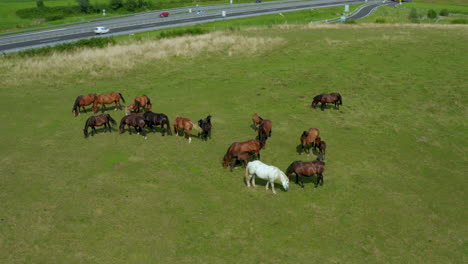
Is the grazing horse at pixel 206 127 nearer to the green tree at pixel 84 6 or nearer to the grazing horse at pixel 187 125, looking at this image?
the grazing horse at pixel 187 125

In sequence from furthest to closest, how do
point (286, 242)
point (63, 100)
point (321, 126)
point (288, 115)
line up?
point (63, 100) < point (288, 115) < point (321, 126) < point (286, 242)

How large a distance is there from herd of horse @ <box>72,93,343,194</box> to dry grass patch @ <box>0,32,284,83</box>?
11.6m

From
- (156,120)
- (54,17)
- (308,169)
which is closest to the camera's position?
(308,169)

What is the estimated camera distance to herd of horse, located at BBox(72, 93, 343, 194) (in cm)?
1772

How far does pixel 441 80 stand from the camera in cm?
3400

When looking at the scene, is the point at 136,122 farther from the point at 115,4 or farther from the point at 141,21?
the point at 115,4

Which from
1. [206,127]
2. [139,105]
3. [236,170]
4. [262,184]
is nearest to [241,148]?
[236,170]

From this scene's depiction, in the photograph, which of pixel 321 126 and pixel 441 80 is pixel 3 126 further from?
pixel 441 80

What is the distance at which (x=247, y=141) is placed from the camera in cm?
2002

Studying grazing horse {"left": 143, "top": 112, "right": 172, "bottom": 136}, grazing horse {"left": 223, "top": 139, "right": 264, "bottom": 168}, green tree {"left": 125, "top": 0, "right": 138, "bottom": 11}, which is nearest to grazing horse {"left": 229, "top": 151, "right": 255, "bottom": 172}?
grazing horse {"left": 223, "top": 139, "right": 264, "bottom": 168}

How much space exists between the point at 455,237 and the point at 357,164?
6512mm

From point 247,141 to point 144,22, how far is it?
67.8 meters

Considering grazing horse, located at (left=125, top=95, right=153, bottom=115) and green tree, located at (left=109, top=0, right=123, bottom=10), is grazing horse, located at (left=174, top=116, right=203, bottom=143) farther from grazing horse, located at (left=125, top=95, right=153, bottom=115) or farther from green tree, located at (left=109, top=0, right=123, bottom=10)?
green tree, located at (left=109, top=0, right=123, bottom=10)

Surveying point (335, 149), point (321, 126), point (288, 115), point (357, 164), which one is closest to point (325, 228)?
point (357, 164)
